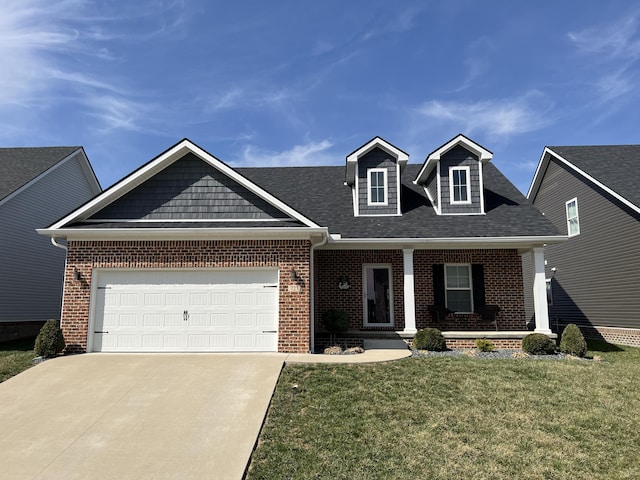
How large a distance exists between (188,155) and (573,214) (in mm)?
15664

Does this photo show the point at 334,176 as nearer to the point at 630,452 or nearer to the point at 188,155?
the point at 188,155

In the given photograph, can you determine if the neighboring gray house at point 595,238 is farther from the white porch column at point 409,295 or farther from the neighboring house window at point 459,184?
the white porch column at point 409,295

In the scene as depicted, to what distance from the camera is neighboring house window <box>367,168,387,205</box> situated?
49.6 ft

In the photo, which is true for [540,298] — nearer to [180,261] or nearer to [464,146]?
[464,146]

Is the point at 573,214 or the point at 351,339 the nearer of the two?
the point at 351,339

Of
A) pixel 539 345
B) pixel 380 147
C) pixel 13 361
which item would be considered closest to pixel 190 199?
pixel 13 361

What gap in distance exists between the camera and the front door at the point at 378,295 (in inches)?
563

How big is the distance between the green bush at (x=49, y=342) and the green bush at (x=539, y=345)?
11953 millimetres

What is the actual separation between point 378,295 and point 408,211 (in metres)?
3.08

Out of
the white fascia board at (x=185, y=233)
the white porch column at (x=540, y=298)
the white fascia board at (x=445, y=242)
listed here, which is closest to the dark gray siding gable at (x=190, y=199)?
the white fascia board at (x=185, y=233)

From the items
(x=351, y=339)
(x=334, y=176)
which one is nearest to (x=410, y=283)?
(x=351, y=339)

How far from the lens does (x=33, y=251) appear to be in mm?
16922

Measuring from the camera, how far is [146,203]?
12.0m

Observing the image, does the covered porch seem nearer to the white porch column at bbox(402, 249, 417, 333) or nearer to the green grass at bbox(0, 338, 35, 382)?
the white porch column at bbox(402, 249, 417, 333)
